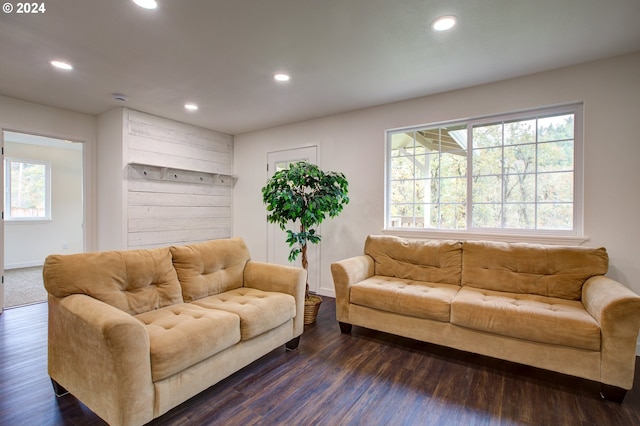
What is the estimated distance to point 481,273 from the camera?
2801 mm

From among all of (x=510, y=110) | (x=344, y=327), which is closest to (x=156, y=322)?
(x=344, y=327)

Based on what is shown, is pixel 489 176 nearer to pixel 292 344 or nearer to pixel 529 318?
pixel 529 318

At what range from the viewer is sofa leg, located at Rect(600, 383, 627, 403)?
1911 millimetres

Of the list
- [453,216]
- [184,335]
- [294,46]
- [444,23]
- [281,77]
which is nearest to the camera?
[184,335]

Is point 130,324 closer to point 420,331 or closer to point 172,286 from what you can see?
point 172,286

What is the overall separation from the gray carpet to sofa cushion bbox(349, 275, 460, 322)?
4.21 metres

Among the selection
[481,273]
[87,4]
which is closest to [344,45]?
[87,4]

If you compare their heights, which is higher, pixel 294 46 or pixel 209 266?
pixel 294 46

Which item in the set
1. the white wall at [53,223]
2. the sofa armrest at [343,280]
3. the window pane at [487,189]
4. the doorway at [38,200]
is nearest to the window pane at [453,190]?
the window pane at [487,189]

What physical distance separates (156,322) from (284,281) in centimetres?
103

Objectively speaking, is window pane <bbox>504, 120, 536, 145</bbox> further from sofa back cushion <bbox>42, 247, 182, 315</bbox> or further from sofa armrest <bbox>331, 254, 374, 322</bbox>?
sofa back cushion <bbox>42, 247, 182, 315</bbox>

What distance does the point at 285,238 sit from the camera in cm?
466

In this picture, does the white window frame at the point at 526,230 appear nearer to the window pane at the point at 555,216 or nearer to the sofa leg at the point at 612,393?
the window pane at the point at 555,216

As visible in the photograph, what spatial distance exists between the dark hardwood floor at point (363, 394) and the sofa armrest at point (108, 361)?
0.26 meters
